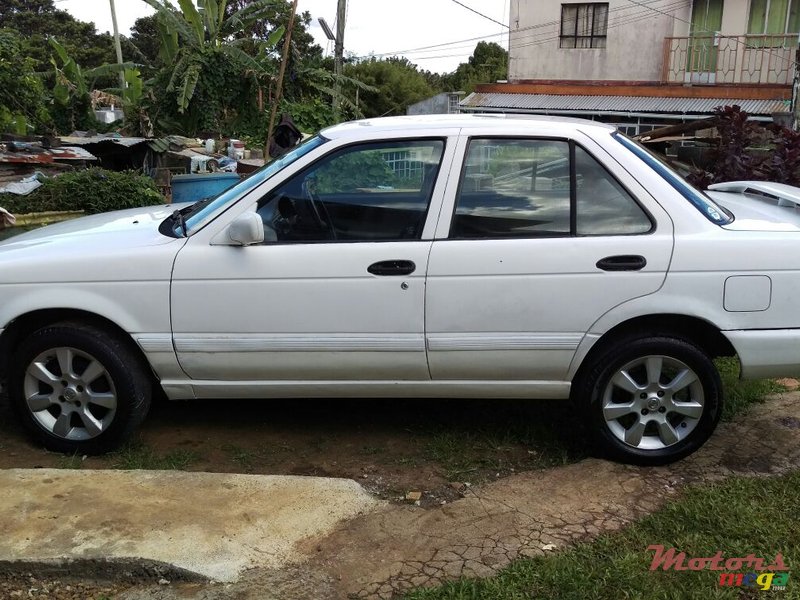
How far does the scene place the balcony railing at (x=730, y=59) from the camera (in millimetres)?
20594

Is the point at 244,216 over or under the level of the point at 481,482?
over

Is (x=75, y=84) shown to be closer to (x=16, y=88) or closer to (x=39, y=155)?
(x=16, y=88)

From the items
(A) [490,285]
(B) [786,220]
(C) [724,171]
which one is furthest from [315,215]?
(C) [724,171]

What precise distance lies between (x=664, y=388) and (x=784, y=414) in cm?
124

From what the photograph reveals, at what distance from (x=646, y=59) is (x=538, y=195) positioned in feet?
66.8

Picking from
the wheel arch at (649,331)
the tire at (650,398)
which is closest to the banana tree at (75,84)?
the wheel arch at (649,331)

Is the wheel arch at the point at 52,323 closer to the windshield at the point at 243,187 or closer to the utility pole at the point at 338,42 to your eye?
the windshield at the point at 243,187

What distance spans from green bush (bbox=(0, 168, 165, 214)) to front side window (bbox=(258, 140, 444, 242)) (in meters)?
7.38

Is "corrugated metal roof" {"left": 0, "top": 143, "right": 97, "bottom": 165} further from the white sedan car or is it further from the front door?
the front door

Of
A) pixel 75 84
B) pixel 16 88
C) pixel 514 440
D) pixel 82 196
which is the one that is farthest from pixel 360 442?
pixel 75 84

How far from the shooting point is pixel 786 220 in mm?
3812

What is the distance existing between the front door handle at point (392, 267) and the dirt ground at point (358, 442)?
1.05m

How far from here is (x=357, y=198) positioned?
383 centimetres

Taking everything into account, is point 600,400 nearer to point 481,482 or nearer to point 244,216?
point 481,482
